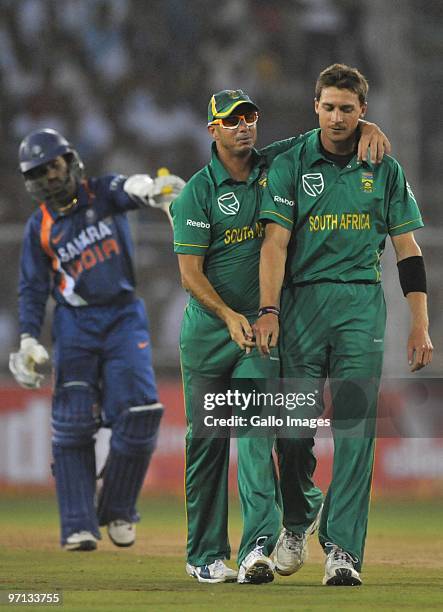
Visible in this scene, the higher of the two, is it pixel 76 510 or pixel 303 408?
pixel 303 408

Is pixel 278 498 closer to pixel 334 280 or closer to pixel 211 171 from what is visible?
→ pixel 334 280

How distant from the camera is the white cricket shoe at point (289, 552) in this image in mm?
6145

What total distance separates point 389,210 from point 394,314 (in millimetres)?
5817

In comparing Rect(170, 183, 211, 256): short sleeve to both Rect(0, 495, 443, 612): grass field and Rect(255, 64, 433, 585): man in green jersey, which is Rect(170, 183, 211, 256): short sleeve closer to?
Rect(255, 64, 433, 585): man in green jersey

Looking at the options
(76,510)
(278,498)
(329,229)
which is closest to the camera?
(329,229)

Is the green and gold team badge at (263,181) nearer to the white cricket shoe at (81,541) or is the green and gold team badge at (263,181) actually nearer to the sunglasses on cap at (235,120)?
the sunglasses on cap at (235,120)

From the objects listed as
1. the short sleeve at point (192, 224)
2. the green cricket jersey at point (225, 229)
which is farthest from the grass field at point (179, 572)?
the short sleeve at point (192, 224)

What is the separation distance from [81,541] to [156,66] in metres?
7.96

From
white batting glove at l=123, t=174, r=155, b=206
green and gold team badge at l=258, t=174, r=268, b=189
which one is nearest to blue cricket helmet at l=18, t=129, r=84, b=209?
white batting glove at l=123, t=174, r=155, b=206

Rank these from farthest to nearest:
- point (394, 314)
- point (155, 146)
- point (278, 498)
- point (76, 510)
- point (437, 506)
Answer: point (155, 146)
point (394, 314)
point (437, 506)
point (76, 510)
point (278, 498)

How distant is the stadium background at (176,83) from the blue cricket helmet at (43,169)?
3.83 metres

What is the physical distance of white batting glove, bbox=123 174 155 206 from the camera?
770 centimetres

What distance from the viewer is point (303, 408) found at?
5.89 meters

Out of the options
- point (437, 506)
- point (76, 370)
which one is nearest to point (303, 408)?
point (76, 370)
